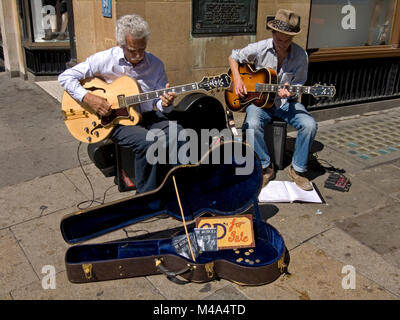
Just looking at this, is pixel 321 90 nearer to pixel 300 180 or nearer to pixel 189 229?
pixel 300 180

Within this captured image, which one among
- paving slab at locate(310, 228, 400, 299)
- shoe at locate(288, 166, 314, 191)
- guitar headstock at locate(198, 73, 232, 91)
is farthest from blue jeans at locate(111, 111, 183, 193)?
paving slab at locate(310, 228, 400, 299)

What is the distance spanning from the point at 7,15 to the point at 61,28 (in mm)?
1047

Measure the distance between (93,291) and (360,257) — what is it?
75.4 inches

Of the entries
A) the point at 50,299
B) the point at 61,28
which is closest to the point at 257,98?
the point at 50,299

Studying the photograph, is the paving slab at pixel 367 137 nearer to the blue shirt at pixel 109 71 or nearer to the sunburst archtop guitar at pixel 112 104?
the sunburst archtop guitar at pixel 112 104

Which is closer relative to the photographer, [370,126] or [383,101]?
[370,126]

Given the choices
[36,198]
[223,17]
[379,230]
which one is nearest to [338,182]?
[379,230]

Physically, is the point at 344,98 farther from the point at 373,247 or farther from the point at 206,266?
the point at 206,266

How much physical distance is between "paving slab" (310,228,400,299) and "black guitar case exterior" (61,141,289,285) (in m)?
0.40

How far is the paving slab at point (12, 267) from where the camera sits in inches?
107

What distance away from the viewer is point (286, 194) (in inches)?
154

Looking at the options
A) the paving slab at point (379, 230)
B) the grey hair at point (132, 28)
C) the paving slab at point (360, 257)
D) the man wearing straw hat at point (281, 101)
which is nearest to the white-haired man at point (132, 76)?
the grey hair at point (132, 28)

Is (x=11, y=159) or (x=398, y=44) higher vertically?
(x=398, y=44)

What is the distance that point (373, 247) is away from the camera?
3188mm
